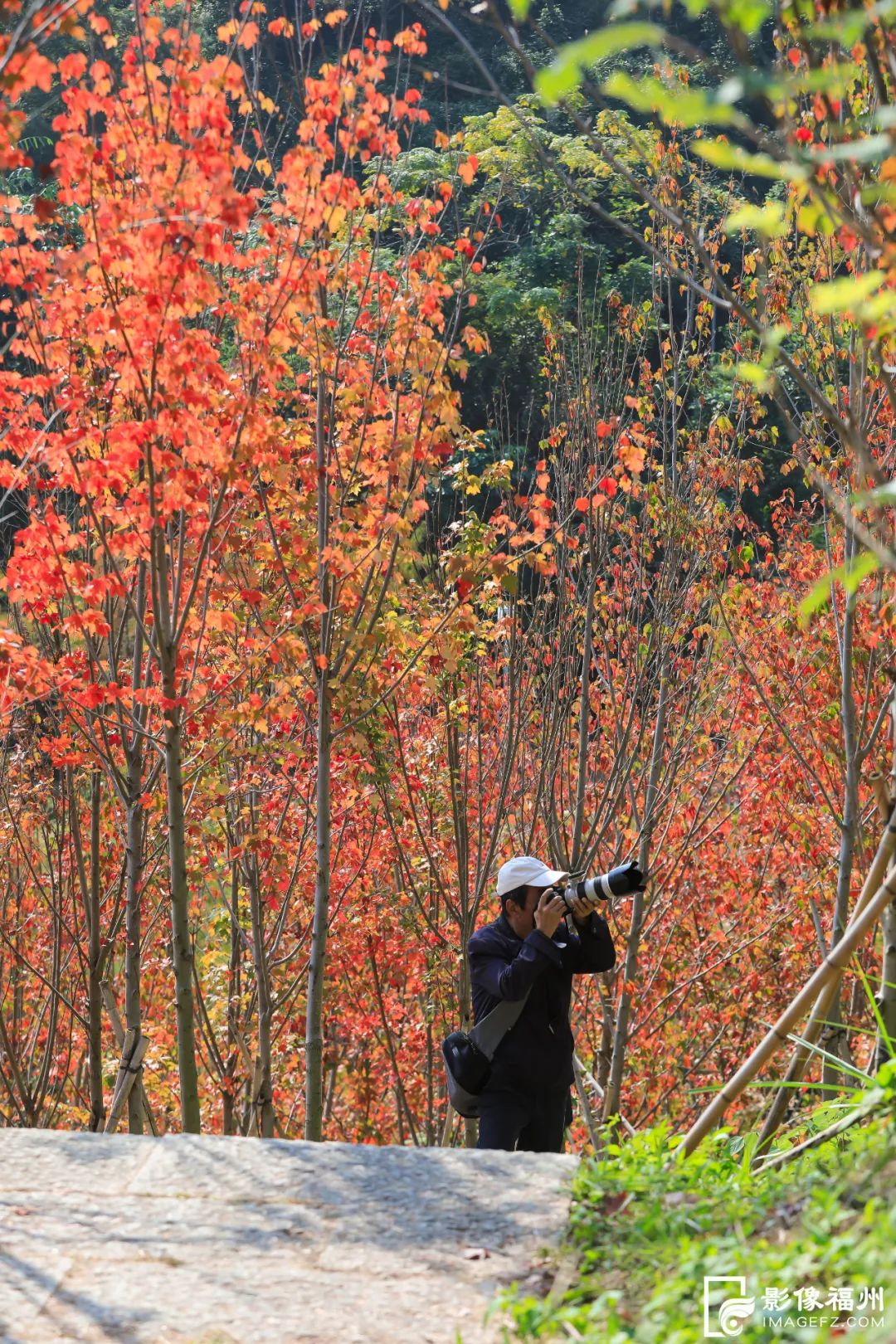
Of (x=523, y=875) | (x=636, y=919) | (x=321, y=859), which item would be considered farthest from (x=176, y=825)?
(x=636, y=919)

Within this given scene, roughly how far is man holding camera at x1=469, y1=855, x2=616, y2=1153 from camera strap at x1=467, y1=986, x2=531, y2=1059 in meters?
0.03

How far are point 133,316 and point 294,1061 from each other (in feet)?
22.8

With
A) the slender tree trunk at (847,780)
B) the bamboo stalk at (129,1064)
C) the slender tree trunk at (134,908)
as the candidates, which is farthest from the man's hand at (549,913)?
the bamboo stalk at (129,1064)

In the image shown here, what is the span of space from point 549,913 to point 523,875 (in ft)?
0.60

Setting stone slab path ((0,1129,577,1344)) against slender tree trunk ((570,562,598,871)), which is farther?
slender tree trunk ((570,562,598,871))

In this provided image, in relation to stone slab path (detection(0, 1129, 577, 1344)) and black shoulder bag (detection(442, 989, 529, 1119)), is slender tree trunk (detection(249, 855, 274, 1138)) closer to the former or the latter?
black shoulder bag (detection(442, 989, 529, 1119))

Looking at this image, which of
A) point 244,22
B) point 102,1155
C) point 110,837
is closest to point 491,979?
point 102,1155

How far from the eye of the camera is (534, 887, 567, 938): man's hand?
437 centimetres

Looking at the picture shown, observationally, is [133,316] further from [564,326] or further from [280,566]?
[564,326]

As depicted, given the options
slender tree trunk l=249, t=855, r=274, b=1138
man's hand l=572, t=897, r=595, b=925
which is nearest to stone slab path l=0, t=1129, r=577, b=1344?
man's hand l=572, t=897, r=595, b=925

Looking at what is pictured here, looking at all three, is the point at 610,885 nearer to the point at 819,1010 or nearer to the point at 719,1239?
the point at 819,1010

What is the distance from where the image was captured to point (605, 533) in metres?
6.49

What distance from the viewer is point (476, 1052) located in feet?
14.0

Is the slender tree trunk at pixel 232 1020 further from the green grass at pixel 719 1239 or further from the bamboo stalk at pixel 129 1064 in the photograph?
the green grass at pixel 719 1239
